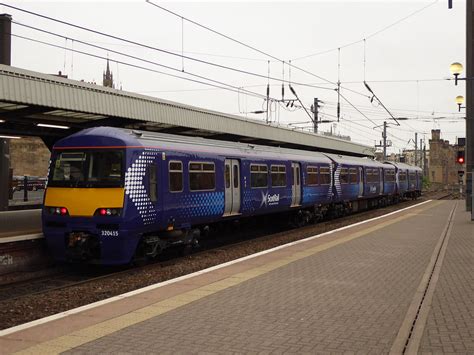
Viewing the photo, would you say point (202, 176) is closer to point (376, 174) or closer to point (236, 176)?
point (236, 176)

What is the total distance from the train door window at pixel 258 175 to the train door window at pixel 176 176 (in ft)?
13.2

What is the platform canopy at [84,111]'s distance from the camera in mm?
11455

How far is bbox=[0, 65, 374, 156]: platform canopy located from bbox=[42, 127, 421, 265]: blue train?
4.42ft

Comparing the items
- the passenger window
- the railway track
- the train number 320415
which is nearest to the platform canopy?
the passenger window

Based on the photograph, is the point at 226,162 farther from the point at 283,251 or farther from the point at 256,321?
the point at 256,321

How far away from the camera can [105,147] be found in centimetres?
1086

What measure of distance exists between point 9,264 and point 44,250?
3.49 ft

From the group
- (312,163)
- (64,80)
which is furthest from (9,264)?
(312,163)

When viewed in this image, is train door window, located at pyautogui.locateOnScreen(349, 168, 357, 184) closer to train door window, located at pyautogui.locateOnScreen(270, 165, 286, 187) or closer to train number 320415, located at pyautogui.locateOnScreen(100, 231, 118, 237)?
train door window, located at pyautogui.locateOnScreen(270, 165, 286, 187)

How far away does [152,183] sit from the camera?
36.8 ft

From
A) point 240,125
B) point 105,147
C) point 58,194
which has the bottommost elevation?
point 58,194

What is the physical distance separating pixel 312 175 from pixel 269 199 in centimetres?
448

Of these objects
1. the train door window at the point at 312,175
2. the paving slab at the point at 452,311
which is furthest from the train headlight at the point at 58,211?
the train door window at the point at 312,175

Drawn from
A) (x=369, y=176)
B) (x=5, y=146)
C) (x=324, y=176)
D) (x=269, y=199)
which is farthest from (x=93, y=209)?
(x=369, y=176)
